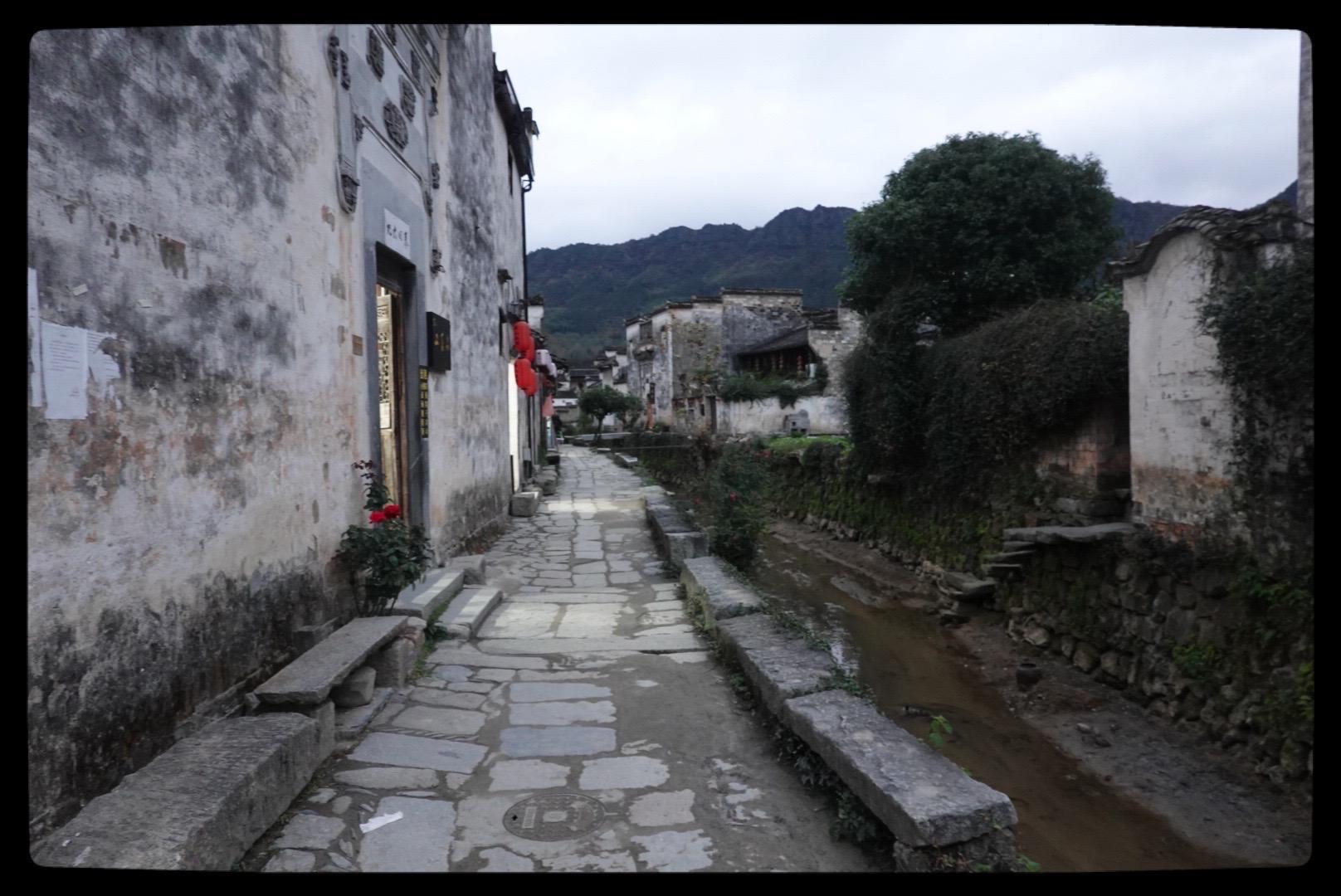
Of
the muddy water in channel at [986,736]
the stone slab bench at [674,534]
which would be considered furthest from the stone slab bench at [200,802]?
the stone slab bench at [674,534]

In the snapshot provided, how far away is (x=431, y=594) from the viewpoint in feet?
18.8

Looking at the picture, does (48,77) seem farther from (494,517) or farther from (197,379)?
(494,517)

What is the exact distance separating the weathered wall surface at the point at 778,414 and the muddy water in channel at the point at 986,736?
1165cm

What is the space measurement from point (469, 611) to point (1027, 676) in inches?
241

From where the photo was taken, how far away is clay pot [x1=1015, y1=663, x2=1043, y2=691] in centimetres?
803

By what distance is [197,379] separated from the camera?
330 cm

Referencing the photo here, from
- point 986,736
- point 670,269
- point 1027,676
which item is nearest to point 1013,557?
point 1027,676

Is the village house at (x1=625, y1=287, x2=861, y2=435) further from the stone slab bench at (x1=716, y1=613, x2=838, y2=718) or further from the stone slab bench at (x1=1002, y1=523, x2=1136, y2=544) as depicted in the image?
the stone slab bench at (x1=716, y1=613, x2=838, y2=718)

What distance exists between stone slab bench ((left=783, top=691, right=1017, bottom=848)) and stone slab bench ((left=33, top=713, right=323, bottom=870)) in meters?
2.15

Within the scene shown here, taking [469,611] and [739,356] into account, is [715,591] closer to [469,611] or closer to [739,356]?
[469,611]

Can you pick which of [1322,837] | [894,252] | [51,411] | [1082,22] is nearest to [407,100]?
[51,411]

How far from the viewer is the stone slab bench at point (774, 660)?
3.71m

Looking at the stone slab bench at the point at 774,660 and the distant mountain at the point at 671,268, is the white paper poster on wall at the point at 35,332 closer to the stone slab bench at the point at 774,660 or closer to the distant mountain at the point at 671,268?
the stone slab bench at the point at 774,660

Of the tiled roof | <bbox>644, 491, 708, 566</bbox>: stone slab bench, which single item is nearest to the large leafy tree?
<bbox>644, 491, 708, 566</bbox>: stone slab bench
